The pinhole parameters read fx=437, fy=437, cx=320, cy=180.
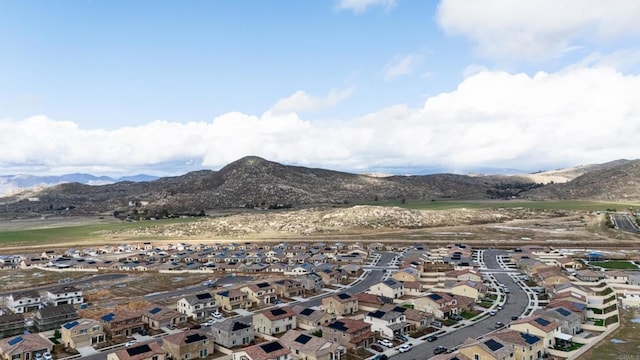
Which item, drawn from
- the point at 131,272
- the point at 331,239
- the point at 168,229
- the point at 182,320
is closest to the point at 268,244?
the point at 331,239

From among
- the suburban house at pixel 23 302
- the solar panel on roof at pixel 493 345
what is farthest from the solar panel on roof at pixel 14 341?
the solar panel on roof at pixel 493 345

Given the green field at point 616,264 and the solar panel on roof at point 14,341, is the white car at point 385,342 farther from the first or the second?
the green field at point 616,264

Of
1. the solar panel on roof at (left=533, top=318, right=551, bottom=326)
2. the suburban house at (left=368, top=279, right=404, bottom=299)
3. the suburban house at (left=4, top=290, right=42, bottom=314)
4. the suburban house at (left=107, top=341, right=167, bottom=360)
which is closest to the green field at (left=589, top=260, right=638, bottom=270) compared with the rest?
the suburban house at (left=368, top=279, right=404, bottom=299)

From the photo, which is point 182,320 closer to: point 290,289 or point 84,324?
point 84,324

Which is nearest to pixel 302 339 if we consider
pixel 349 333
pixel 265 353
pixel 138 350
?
pixel 265 353

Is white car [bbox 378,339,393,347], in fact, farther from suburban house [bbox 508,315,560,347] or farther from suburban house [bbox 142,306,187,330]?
suburban house [bbox 142,306,187,330]

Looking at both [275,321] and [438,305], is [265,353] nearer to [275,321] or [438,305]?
[275,321]
